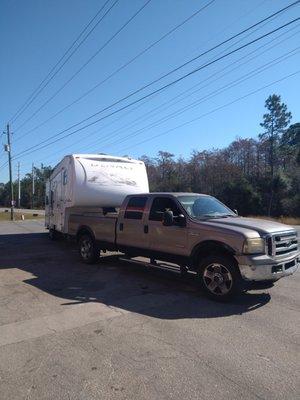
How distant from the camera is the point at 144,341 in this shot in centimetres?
538

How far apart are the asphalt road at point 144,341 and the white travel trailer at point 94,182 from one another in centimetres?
425

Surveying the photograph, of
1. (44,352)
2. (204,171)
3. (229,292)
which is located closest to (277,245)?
(229,292)

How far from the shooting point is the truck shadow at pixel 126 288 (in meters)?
6.85

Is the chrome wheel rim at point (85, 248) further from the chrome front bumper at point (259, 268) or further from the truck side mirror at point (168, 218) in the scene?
the chrome front bumper at point (259, 268)

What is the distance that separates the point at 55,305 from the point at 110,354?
2.45m

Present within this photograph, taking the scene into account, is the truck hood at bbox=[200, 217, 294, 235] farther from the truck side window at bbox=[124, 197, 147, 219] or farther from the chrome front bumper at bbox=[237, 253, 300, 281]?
the truck side window at bbox=[124, 197, 147, 219]

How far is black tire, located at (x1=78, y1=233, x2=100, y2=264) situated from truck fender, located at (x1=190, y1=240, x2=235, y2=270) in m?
3.75

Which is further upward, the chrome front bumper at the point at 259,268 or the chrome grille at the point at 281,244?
the chrome grille at the point at 281,244

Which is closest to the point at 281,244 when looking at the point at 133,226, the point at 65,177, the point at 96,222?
the point at 133,226

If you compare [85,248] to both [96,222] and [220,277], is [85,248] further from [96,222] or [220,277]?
[220,277]

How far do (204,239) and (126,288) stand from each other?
6.28 feet

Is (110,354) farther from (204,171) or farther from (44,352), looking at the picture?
(204,171)

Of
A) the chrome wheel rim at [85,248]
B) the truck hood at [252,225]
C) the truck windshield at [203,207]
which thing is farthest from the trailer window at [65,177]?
the truck hood at [252,225]

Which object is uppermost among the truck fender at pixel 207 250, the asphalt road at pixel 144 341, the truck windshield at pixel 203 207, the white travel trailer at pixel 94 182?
the white travel trailer at pixel 94 182
